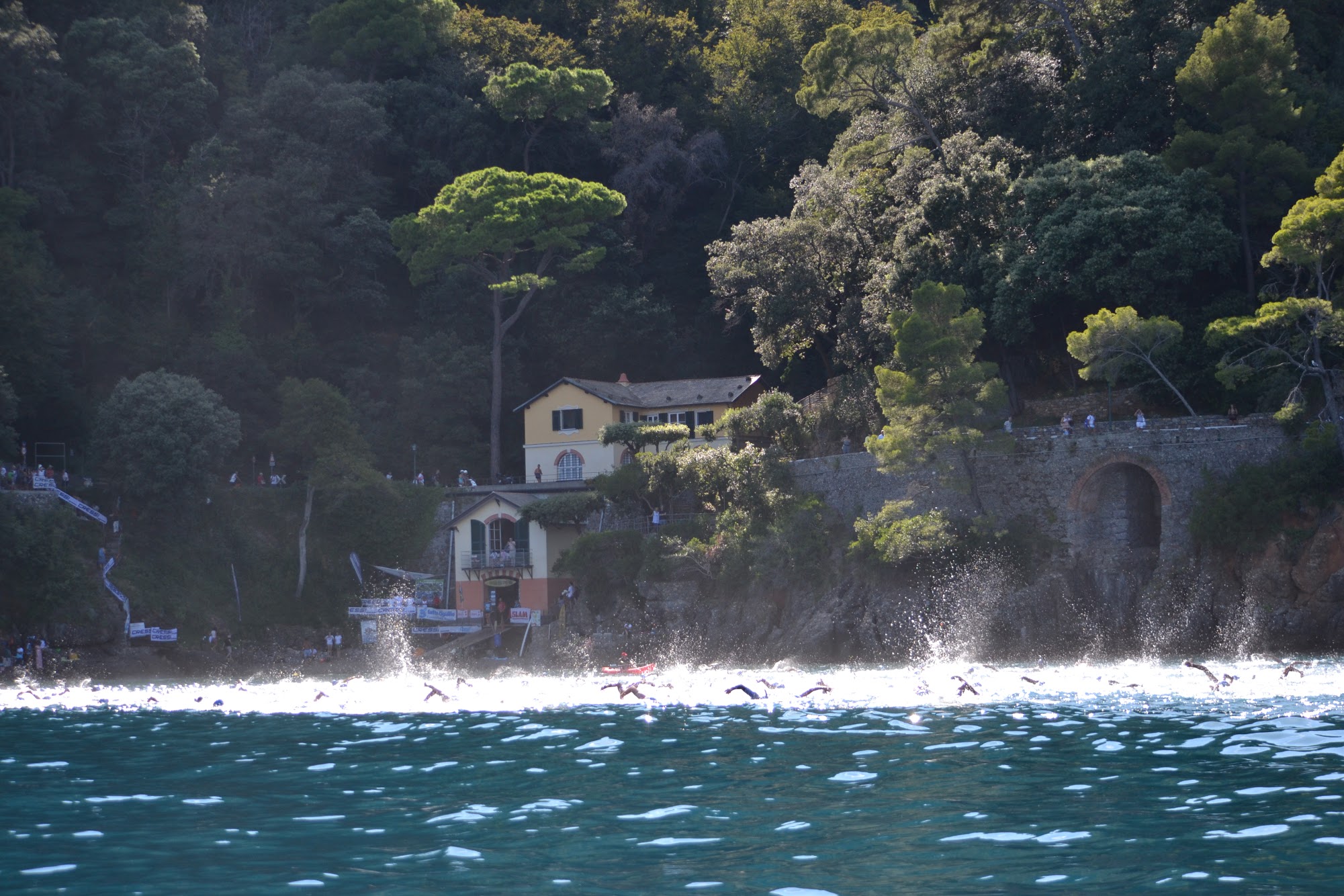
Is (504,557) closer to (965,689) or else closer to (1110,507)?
(1110,507)

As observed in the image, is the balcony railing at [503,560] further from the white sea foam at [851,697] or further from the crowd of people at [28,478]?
the crowd of people at [28,478]

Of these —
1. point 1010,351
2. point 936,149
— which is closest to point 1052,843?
point 1010,351

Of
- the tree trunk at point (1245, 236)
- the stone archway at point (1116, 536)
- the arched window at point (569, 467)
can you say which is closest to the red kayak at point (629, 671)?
the stone archway at point (1116, 536)

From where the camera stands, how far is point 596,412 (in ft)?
192

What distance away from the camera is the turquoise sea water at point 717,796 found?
12492mm

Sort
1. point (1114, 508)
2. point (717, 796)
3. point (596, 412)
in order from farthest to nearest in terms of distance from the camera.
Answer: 1. point (596, 412)
2. point (1114, 508)
3. point (717, 796)

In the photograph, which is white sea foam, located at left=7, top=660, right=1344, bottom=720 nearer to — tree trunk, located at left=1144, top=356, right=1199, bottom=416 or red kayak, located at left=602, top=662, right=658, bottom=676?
red kayak, located at left=602, top=662, right=658, bottom=676

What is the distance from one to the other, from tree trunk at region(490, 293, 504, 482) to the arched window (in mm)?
2777

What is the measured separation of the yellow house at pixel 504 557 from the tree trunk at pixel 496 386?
16.3 feet

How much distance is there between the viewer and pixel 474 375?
60.8 metres

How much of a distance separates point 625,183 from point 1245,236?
104ft

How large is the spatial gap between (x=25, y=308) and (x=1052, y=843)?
4970 cm

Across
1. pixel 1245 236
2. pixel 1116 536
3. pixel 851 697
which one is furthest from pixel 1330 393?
pixel 851 697

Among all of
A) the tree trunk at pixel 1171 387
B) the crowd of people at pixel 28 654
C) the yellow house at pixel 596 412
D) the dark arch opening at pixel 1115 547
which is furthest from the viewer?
the yellow house at pixel 596 412
